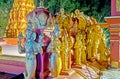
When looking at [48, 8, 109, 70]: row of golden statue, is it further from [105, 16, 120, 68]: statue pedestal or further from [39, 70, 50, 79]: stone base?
[105, 16, 120, 68]: statue pedestal

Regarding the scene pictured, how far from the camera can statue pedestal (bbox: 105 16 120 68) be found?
3.17 metres

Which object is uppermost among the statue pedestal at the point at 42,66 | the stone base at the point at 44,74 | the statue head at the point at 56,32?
the statue head at the point at 56,32

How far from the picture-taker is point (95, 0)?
7828mm

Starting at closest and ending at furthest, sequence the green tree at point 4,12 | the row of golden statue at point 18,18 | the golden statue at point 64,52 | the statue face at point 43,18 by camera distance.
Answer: the statue face at point 43,18 < the golden statue at point 64,52 < the row of golden statue at point 18,18 < the green tree at point 4,12

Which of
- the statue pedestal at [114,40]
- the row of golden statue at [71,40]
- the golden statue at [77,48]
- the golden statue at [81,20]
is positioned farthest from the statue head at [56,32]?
the statue pedestal at [114,40]

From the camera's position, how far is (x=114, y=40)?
129 inches

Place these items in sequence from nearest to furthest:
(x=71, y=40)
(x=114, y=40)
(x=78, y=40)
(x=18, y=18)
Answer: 1. (x=71, y=40)
2. (x=78, y=40)
3. (x=114, y=40)
4. (x=18, y=18)

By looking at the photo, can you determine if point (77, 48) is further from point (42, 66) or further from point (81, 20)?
point (42, 66)

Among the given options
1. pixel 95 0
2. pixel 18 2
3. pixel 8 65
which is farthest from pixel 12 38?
pixel 95 0

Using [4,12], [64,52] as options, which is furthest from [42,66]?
[4,12]

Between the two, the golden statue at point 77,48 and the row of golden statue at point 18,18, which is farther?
the row of golden statue at point 18,18

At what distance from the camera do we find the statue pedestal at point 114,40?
10.4 ft

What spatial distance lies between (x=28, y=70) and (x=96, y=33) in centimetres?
133

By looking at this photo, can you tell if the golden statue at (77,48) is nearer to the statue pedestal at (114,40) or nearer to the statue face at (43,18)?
the statue face at (43,18)
